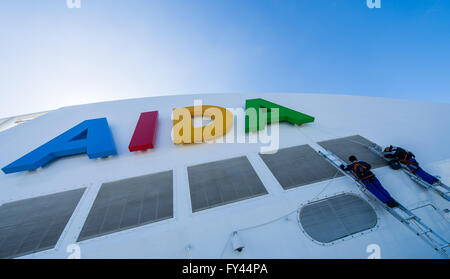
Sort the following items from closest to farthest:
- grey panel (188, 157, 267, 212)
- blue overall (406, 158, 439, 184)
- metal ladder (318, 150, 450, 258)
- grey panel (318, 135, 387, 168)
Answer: metal ladder (318, 150, 450, 258) → blue overall (406, 158, 439, 184) → grey panel (188, 157, 267, 212) → grey panel (318, 135, 387, 168)

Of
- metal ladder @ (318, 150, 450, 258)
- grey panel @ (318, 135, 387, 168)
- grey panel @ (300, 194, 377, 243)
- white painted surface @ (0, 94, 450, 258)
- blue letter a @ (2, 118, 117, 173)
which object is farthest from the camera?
blue letter a @ (2, 118, 117, 173)

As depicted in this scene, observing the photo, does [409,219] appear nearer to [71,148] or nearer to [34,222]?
[34,222]

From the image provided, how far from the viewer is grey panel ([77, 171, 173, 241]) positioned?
5.25 meters

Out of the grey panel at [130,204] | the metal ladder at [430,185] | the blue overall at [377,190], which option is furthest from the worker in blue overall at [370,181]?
the grey panel at [130,204]

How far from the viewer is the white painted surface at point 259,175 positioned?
450 centimetres

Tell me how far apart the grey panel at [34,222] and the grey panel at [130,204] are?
86 cm

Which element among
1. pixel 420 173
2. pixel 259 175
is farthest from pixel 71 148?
pixel 420 173

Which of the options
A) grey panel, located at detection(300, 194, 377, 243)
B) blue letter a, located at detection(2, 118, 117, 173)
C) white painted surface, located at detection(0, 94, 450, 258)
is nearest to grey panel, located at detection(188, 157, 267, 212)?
white painted surface, located at detection(0, 94, 450, 258)

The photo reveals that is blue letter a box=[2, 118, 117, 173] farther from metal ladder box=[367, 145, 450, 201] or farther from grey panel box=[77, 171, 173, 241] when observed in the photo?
metal ladder box=[367, 145, 450, 201]

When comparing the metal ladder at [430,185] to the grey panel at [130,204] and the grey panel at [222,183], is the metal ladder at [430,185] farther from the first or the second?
the grey panel at [130,204]

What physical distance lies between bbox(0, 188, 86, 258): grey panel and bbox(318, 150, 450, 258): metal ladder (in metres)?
9.59

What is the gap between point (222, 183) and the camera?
21.3 feet
